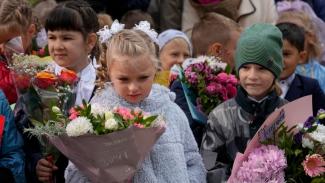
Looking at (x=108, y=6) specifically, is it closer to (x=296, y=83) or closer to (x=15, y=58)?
(x=296, y=83)

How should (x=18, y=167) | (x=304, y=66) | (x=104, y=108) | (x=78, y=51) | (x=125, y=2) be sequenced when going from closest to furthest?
(x=104, y=108) < (x=18, y=167) < (x=78, y=51) < (x=304, y=66) < (x=125, y=2)

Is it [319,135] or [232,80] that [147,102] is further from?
[232,80]

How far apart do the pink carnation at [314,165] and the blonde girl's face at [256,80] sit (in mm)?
681

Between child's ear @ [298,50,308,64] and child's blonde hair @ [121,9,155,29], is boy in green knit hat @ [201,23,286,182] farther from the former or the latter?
child's blonde hair @ [121,9,155,29]

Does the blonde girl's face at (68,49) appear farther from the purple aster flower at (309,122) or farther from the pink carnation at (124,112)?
the purple aster flower at (309,122)

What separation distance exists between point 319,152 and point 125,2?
13.6 ft

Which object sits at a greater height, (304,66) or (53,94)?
(53,94)

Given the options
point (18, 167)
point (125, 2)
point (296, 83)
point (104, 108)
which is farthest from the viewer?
point (125, 2)

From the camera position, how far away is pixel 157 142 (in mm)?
4445

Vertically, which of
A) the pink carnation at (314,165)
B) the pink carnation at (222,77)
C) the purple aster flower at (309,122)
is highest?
the purple aster flower at (309,122)

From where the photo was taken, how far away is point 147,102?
4.57m

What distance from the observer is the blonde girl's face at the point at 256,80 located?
4.92 meters

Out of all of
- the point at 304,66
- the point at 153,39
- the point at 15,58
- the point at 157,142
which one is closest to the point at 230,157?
the point at 157,142

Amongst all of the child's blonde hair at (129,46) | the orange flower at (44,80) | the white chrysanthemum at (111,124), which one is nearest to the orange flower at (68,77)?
the orange flower at (44,80)
